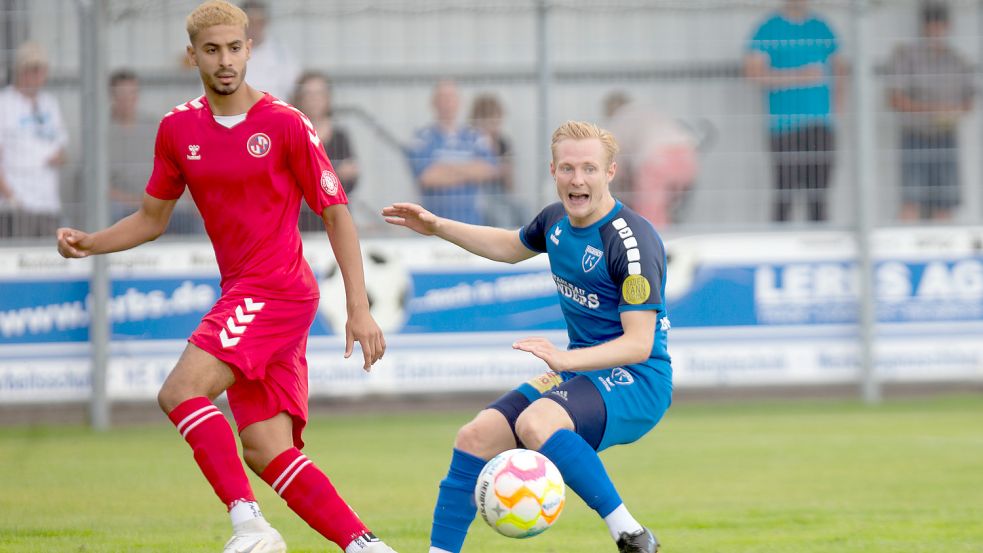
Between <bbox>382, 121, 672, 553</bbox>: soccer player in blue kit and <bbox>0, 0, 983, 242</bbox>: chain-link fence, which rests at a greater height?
<bbox>0, 0, 983, 242</bbox>: chain-link fence

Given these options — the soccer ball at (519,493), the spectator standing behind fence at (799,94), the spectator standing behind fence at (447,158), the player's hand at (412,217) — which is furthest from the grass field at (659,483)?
the spectator standing behind fence at (799,94)

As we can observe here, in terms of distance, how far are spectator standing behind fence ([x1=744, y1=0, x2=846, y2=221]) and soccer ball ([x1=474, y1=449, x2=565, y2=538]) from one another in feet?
26.2

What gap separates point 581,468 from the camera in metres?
5.09

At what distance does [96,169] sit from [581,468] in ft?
25.4

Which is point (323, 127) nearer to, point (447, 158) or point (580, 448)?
point (447, 158)

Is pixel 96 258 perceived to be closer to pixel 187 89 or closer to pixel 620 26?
pixel 187 89

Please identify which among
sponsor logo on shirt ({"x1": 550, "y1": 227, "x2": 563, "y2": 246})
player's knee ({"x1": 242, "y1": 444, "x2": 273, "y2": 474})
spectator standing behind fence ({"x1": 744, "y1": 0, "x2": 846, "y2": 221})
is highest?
spectator standing behind fence ({"x1": 744, "y1": 0, "x2": 846, "y2": 221})

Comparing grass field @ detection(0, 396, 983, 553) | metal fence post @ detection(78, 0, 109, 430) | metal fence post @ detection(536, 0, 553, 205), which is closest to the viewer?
grass field @ detection(0, 396, 983, 553)

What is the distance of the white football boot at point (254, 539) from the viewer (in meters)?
4.92

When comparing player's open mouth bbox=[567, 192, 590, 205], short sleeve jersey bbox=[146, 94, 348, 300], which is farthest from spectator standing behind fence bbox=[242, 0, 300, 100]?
player's open mouth bbox=[567, 192, 590, 205]

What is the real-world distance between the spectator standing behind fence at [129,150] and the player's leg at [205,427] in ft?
22.8

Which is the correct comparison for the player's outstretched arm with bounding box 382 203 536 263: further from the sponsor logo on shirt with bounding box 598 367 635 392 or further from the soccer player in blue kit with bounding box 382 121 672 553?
the sponsor logo on shirt with bounding box 598 367 635 392

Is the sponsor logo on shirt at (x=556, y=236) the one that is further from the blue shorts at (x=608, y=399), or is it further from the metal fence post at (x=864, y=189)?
the metal fence post at (x=864, y=189)

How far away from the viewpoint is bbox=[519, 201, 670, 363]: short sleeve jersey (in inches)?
203
